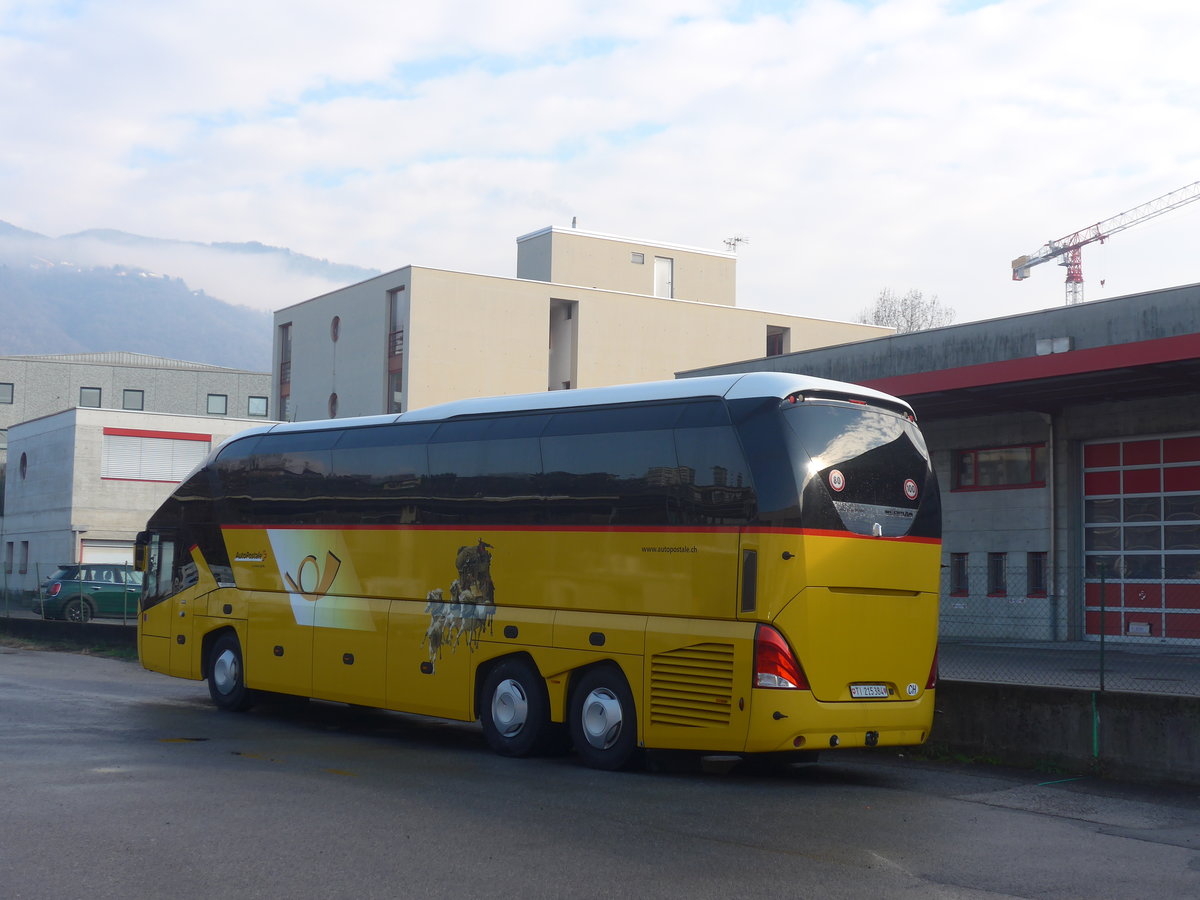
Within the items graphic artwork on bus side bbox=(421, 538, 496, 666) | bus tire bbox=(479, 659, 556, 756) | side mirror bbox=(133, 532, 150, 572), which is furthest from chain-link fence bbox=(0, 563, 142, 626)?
bus tire bbox=(479, 659, 556, 756)

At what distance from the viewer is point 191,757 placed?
1243 cm

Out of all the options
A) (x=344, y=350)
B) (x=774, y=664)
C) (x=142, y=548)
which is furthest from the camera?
(x=344, y=350)

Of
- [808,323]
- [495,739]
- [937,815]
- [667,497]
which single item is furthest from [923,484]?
[808,323]

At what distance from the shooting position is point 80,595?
36.0 meters

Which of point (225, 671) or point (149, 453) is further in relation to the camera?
point (149, 453)

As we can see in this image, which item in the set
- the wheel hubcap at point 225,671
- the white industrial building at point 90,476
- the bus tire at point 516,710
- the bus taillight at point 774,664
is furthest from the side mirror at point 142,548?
the white industrial building at point 90,476

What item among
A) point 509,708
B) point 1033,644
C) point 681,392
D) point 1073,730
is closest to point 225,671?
point 509,708

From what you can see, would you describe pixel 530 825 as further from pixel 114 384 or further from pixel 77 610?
pixel 114 384

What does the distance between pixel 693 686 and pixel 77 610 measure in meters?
28.3

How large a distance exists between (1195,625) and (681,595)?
1310 cm

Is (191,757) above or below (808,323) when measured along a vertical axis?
below

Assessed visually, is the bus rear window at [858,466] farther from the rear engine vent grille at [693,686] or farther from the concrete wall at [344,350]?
the concrete wall at [344,350]

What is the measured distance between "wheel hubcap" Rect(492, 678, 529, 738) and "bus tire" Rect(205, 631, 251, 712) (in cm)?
492

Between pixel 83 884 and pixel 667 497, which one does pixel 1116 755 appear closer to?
pixel 667 497
